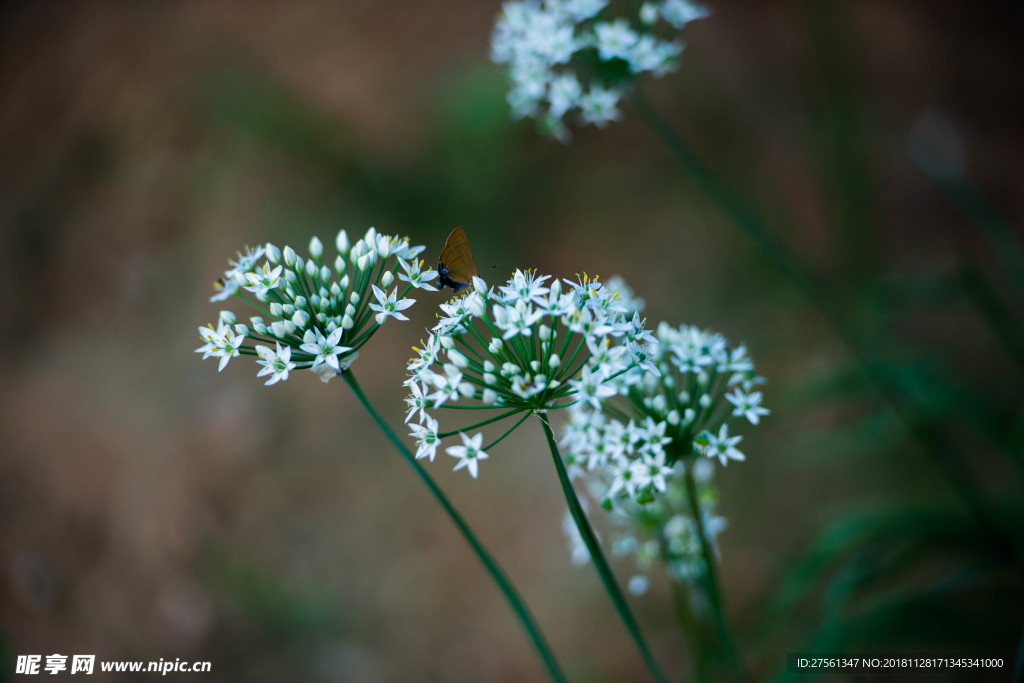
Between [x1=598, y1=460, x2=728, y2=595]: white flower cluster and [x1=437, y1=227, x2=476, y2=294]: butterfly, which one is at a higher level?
[x1=437, y1=227, x2=476, y2=294]: butterfly

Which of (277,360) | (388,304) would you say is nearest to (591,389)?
(388,304)

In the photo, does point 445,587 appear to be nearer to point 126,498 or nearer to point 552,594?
point 552,594

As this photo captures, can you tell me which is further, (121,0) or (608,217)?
(121,0)

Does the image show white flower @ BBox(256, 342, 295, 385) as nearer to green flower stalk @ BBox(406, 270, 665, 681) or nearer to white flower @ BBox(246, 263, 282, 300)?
white flower @ BBox(246, 263, 282, 300)

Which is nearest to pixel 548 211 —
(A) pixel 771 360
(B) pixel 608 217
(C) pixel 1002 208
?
(B) pixel 608 217

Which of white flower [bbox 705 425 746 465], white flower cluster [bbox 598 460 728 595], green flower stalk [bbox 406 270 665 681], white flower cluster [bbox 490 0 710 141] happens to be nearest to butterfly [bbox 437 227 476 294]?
green flower stalk [bbox 406 270 665 681]

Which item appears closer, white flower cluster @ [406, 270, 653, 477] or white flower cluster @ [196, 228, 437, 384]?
white flower cluster @ [406, 270, 653, 477]

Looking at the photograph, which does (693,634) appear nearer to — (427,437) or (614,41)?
(427,437)

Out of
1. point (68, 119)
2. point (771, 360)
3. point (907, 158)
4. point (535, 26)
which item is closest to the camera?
point (535, 26)
